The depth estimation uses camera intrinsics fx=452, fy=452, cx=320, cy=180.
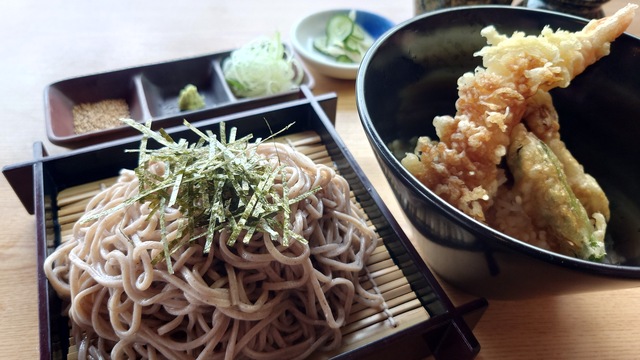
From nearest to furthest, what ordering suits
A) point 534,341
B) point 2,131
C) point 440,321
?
point 440,321, point 534,341, point 2,131

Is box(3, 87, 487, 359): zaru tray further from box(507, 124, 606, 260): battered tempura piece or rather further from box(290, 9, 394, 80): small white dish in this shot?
box(290, 9, 394, 80): small white dish

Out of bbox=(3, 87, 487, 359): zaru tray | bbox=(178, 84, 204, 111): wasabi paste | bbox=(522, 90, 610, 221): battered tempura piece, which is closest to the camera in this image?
bbox=(3, 87, 487, 359): zaru tray

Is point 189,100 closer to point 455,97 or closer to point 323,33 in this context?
point 323,33

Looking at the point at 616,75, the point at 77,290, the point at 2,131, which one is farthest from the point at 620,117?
the point at 2,131

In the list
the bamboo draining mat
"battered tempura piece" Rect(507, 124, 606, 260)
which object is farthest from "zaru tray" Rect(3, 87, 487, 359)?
"battered tempura piece" Rect(507, 124, 606, 260)

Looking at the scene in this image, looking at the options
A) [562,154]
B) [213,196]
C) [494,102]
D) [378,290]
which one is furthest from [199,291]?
[562,154]

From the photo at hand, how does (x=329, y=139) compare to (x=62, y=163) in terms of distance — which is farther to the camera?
(x=329, y=139)

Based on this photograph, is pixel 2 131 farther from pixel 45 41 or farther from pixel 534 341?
pixel 534 341
